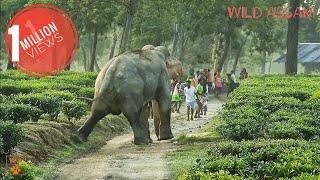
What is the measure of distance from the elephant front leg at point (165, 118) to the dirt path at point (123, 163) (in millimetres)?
646

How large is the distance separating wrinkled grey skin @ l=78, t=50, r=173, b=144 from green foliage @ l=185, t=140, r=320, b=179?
7571 mm

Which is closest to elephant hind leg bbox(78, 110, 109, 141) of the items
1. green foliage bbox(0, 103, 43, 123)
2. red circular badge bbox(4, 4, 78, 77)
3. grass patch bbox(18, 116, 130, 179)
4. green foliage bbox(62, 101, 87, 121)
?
grass patch bbox(18, 116, 130, 179)

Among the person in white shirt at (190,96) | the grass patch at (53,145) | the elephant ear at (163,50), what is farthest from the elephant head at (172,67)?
the person in white shirt at (190,96)

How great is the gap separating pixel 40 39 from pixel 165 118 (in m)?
12.2

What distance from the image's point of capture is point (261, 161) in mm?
9633

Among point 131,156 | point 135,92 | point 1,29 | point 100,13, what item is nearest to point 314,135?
point 131,156

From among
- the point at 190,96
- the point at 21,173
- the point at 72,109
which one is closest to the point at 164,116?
the point at 72,109

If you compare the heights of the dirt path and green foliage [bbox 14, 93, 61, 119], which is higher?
green foliage [bbox 14, 93, 61, 119]

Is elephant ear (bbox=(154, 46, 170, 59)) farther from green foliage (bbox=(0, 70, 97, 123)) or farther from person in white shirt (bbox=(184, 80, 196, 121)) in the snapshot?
person in white shirt (bbox=(184, 80, 196, 121))

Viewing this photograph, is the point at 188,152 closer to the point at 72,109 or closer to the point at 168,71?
the point at 72,109

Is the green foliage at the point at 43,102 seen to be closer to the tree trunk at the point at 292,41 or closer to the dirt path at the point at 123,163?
the dirt path at the point at 123,163

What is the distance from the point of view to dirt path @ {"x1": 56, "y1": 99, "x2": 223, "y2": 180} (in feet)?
41.8

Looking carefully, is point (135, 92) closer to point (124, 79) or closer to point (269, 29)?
point (124, 79)

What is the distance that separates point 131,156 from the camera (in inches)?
607
